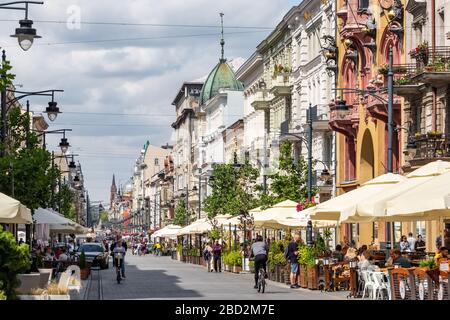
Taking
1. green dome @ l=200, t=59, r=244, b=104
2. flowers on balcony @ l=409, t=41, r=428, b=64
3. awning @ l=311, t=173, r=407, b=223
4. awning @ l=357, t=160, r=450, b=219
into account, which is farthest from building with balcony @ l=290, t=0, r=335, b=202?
green dome @ l=200, t=59, r=244, b=104

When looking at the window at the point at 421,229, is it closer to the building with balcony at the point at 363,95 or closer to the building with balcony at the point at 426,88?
the building with balcony at the point at 426,88

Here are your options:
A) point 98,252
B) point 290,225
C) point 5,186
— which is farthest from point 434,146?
point 98,252

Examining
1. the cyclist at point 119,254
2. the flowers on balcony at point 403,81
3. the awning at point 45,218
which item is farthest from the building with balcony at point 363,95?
the awning at point 45,218

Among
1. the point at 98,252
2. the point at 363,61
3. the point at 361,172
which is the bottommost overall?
the point at 98,252

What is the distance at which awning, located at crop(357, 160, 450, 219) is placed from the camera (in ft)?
75.0

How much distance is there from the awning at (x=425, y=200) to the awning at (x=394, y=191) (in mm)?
1597

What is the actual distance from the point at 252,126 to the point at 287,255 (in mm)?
66927

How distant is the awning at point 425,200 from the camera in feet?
61.6

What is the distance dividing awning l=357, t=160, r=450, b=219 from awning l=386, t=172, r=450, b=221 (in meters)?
1.60

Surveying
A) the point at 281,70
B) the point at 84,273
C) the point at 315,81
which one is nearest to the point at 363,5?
the point at 315,81

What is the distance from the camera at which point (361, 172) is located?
60.8 meters

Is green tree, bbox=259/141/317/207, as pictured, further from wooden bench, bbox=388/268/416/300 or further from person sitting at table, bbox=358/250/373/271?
wooden bench, bbox=388/268/416/300

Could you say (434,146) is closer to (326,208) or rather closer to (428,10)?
(428,10)

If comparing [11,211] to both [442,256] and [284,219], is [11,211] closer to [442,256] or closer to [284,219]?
[442,256]
